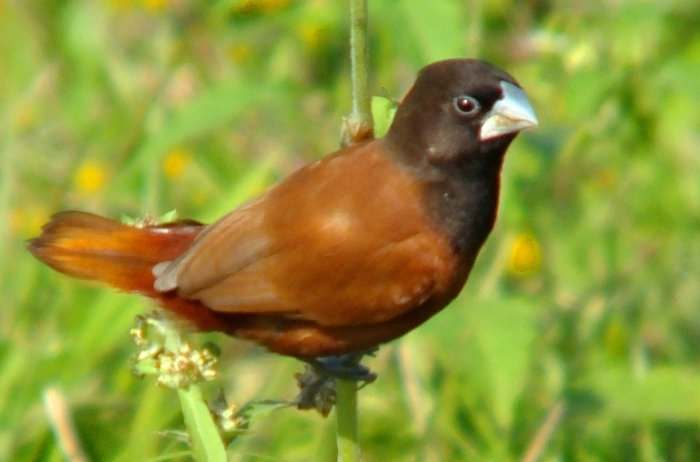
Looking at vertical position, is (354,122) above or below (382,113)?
above

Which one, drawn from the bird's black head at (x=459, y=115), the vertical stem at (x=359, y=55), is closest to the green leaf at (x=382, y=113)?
the bird's black head at (x=459, y=115)

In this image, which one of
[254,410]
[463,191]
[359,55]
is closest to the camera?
[359,55]

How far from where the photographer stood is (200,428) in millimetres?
3123

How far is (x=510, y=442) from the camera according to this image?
4.59 metres

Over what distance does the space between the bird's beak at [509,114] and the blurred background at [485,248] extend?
77cm

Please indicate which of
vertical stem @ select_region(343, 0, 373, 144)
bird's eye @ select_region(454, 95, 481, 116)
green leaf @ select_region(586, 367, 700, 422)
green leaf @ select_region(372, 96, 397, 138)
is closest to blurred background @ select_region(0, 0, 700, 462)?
green leaf @ select_region(586, 367, 700, 422)

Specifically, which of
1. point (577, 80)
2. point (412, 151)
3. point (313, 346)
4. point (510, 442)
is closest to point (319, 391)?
point (313, 346)

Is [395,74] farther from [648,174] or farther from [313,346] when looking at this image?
[313,346]

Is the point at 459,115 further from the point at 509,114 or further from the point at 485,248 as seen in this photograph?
the point at 485,248

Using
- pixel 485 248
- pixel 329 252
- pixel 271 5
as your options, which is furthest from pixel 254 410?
pixel 271 5

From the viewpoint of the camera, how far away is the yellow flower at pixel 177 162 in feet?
20.1

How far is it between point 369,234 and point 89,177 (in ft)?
→ 8.92

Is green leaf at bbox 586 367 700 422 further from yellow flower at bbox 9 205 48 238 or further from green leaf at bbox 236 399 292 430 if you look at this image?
yellow flower at bbox 9 205 48 238

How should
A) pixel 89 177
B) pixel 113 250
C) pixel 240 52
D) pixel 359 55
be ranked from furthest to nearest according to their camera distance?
1. pixel 240 52
2. pixel 89 177
3. pixel 113 250
4. pixel 359 55
